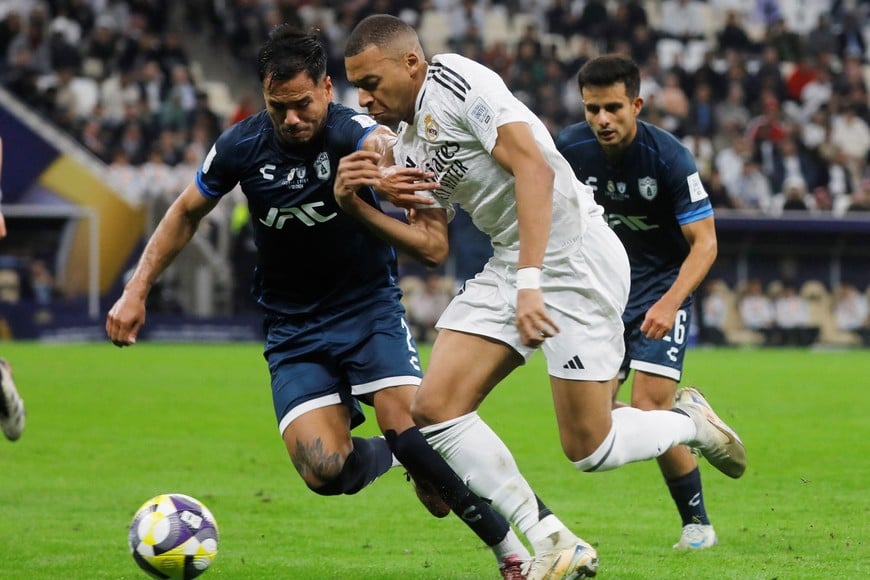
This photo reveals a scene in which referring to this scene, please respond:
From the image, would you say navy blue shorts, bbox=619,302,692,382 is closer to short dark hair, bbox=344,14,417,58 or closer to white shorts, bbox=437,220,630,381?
white shorts, bbox=437,220,630,381

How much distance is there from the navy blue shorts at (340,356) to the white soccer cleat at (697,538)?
161 cm

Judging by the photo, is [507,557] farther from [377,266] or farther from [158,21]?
[158,21]

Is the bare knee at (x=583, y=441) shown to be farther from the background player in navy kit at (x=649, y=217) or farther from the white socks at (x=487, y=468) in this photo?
the background player in navy kit at (x=649, y=217)

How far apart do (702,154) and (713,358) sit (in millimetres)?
6702

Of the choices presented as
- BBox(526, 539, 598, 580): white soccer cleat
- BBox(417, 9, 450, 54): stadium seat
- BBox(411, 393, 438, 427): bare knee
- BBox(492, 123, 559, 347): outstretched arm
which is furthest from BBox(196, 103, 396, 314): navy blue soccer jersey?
BBox(417, 9, 450, 54): stadium seat

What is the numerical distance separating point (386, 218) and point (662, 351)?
2.13 m

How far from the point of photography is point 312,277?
673cm

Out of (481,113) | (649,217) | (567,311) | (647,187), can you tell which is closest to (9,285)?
(649,217)

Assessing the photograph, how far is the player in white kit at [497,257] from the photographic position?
18.1 feet

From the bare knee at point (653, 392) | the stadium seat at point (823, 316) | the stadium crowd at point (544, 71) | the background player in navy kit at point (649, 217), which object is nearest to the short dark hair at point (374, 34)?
the background player in navy kit at point (649, 217)

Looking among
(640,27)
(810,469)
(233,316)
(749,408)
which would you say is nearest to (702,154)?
(640,27)

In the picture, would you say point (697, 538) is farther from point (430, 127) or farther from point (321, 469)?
point (430, 127)

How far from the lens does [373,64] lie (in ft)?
18.8

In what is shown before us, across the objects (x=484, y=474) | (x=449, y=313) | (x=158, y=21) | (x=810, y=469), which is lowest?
(x=158, y=21)
